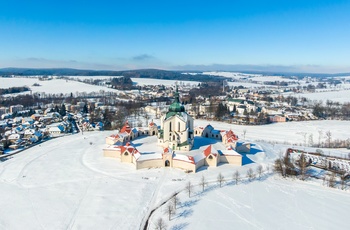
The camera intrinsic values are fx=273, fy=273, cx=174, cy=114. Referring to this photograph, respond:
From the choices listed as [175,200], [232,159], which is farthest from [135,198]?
[232,159]

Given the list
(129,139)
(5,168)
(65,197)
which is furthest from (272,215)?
(5,168)

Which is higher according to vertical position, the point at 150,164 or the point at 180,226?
the point at 150,164

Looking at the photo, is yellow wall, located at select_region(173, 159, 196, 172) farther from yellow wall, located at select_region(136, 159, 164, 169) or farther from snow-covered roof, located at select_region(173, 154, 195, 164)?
yellow wall, located at select_region(136, 159, 164, 169)

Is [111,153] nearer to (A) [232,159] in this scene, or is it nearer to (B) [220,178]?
(B) [220,178]

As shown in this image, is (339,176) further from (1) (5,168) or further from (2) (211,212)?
(1) (5,168)

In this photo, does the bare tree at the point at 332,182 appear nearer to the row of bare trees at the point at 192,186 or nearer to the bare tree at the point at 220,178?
the row of bare trees at the point at 192,186

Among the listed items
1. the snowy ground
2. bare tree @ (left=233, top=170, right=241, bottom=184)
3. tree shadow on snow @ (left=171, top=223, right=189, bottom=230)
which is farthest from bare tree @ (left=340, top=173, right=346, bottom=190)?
tree shadow on snow @ (left=171, top=223, right=189, bottom=230)
